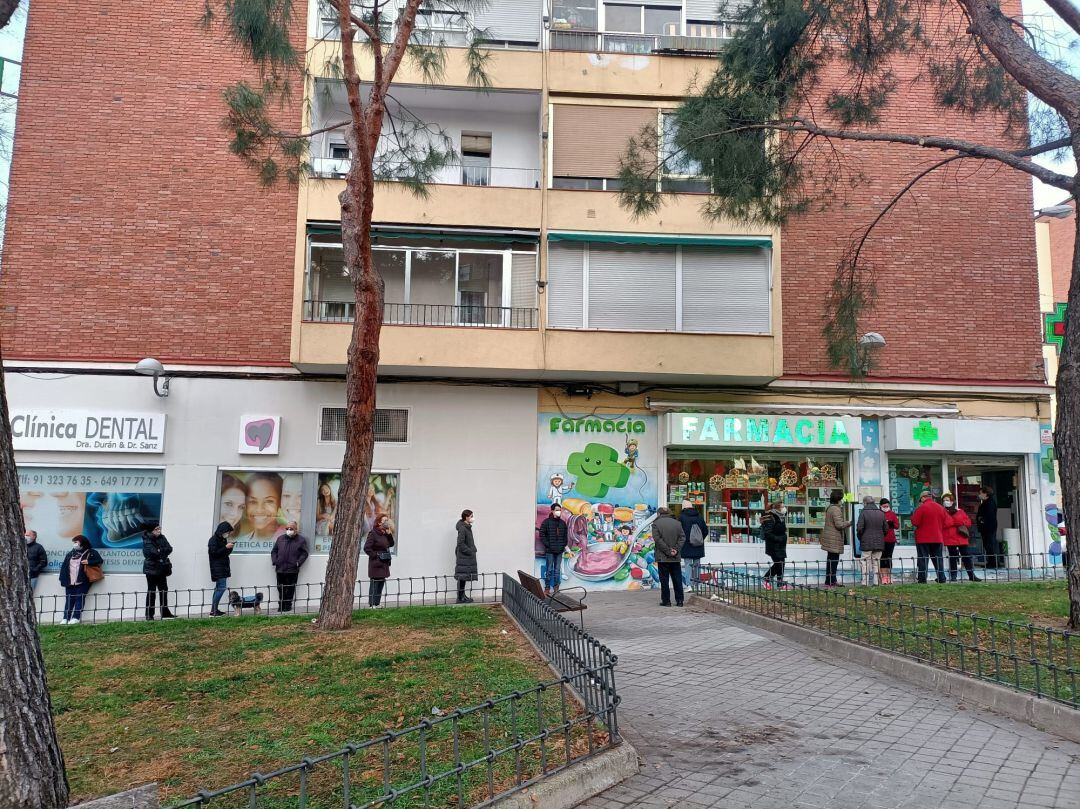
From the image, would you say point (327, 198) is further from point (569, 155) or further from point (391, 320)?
point (569, 155)

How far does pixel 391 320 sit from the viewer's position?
48.3 ft

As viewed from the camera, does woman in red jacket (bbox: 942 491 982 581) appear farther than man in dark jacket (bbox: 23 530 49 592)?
Yes

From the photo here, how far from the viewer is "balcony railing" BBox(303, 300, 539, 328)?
1462 cm

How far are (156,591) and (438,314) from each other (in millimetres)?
6971

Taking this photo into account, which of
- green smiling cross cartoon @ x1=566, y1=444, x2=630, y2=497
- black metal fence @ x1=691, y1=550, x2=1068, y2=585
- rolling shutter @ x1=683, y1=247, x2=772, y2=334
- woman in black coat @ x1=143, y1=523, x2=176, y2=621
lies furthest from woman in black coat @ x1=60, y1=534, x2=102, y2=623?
black metal fence @ x1=691, y1=550, x2=1068, y2=585

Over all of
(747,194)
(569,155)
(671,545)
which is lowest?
(671,545)

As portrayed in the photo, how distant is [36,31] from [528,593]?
1531 cm

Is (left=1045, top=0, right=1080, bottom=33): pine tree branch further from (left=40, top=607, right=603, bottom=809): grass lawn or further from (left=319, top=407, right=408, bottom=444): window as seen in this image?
(left=319, top=407, right=408, bottom=444): window

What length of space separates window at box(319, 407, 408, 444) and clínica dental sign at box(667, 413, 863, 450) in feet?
17.0

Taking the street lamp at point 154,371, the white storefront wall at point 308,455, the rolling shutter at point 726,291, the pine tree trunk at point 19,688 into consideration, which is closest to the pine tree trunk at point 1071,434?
the rolling shutter at point 726,291

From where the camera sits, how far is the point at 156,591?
13.2m

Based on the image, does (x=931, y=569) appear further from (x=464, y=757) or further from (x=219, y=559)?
(x=219, y=559)

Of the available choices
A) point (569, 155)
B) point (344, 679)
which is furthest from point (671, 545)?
point (569, 155)

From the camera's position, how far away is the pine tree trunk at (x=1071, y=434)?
804 cm
